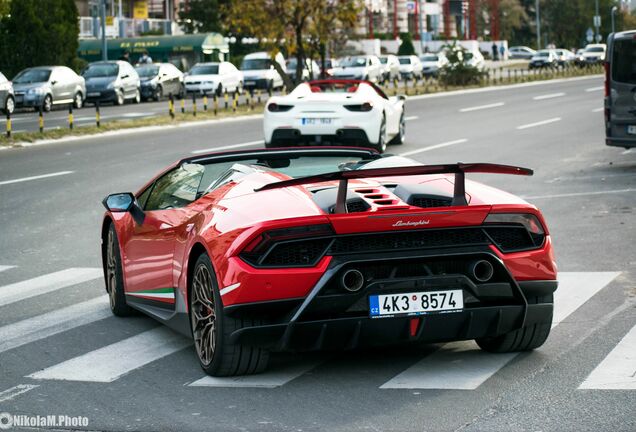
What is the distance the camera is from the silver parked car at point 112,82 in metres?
49.7

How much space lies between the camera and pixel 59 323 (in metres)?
9.04

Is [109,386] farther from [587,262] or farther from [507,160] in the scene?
[507,160]

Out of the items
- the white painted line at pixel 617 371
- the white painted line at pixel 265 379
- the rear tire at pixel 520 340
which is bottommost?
the white painted line at pixel 265 379

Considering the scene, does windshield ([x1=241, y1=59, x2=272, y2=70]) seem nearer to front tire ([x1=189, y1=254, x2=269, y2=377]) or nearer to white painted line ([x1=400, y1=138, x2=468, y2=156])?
white painted line ([x1=400, y1=138, x2=468, y2=156])

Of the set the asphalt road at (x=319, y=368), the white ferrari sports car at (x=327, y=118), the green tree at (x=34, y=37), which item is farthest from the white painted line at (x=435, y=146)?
the green tree at (x=34, y=37)

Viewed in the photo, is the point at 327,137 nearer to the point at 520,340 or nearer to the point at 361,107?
the point at 361,107

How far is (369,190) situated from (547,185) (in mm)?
11535

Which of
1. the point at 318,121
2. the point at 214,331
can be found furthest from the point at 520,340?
the point at 318,121

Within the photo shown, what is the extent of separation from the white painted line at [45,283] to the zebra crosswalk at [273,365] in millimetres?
866

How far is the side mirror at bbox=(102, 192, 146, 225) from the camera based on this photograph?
8.55 m

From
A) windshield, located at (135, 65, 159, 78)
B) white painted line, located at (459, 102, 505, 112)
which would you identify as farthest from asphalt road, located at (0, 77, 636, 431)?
windshield, located at (135, 65, 159, 78)

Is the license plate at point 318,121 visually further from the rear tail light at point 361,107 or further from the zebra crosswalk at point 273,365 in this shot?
the zebra crosswalk at point 273,365

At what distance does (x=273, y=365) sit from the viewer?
7352mm

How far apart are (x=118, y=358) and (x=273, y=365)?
0.98m
